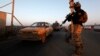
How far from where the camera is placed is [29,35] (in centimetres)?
1293

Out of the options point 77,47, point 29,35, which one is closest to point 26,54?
point 77,47

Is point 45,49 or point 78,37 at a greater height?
point 78,37

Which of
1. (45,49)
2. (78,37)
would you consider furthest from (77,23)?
(45,49)

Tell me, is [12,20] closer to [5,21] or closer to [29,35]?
[5,21]

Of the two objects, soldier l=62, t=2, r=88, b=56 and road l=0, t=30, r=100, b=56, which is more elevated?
soldier l=62, t=2, r=88, b=56

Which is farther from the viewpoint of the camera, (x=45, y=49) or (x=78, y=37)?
(x=45, y=49)

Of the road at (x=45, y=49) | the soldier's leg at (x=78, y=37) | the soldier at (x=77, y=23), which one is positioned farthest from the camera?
the road at (x=45, y=49)

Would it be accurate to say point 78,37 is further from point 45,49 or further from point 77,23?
point 45,49

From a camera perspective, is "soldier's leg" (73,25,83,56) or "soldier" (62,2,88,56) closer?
"soldier" (62,2,88,56)

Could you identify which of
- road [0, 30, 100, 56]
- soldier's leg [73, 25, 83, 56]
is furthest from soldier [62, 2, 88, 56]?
road [0, 30, 100, 56]

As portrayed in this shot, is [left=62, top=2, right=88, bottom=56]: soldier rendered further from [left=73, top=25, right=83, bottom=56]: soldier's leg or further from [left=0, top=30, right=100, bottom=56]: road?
[left=0, top=30, right=100, bottom=56]: road

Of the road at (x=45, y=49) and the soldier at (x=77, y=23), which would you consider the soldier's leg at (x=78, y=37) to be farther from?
the road at (x=45, y=49)

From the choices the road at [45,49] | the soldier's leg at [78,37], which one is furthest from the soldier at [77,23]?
the road at [45,49]

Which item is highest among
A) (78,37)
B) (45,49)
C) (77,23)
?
(77,23)
